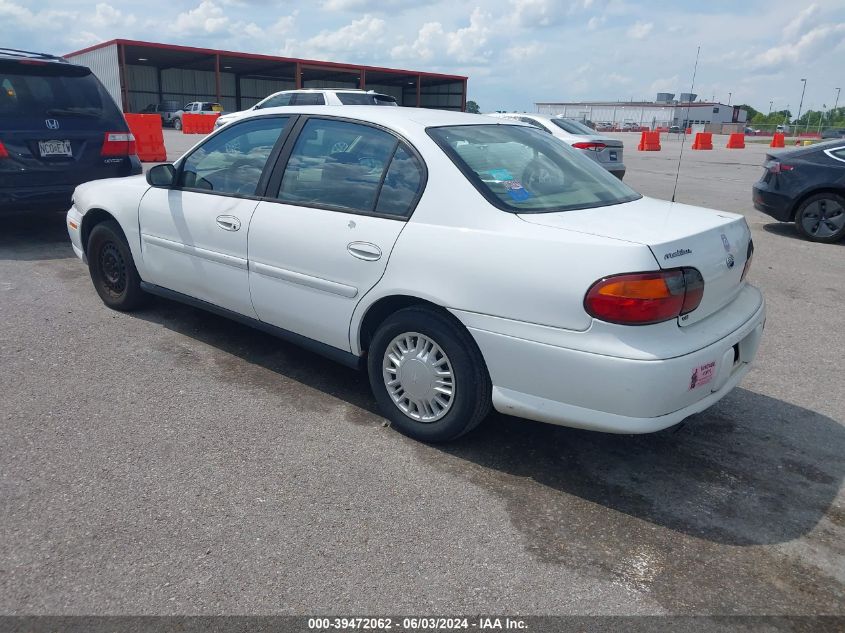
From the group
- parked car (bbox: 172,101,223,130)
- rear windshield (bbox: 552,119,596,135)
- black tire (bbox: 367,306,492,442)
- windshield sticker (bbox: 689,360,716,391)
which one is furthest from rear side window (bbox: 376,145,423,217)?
parked car (bbox: 172,101,223,130)

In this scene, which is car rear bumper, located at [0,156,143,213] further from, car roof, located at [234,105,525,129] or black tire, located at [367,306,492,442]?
black tire, located at [367,306,492,442]

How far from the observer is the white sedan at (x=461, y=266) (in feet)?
9.04

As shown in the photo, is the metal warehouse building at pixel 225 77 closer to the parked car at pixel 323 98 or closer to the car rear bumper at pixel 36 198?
the parked car at pixel 323 98

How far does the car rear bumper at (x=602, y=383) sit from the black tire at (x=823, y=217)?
6728 mm

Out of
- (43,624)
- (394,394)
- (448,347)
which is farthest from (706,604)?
(43,624)

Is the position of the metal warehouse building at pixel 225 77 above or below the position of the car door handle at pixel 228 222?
above

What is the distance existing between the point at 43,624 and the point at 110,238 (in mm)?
3427

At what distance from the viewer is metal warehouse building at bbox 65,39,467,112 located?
38.2 metres

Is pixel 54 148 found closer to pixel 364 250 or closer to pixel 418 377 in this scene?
pixel 364 250

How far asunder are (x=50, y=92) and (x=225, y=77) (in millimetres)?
47737

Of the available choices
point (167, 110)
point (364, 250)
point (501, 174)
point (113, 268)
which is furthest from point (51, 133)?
point (167, 110)

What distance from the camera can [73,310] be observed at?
5.28 meters

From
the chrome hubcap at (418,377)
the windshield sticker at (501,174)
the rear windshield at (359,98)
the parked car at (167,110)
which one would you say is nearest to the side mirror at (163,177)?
the chrome hubcap at (418,377)

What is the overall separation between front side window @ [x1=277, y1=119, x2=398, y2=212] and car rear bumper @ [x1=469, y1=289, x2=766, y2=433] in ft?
3.38
